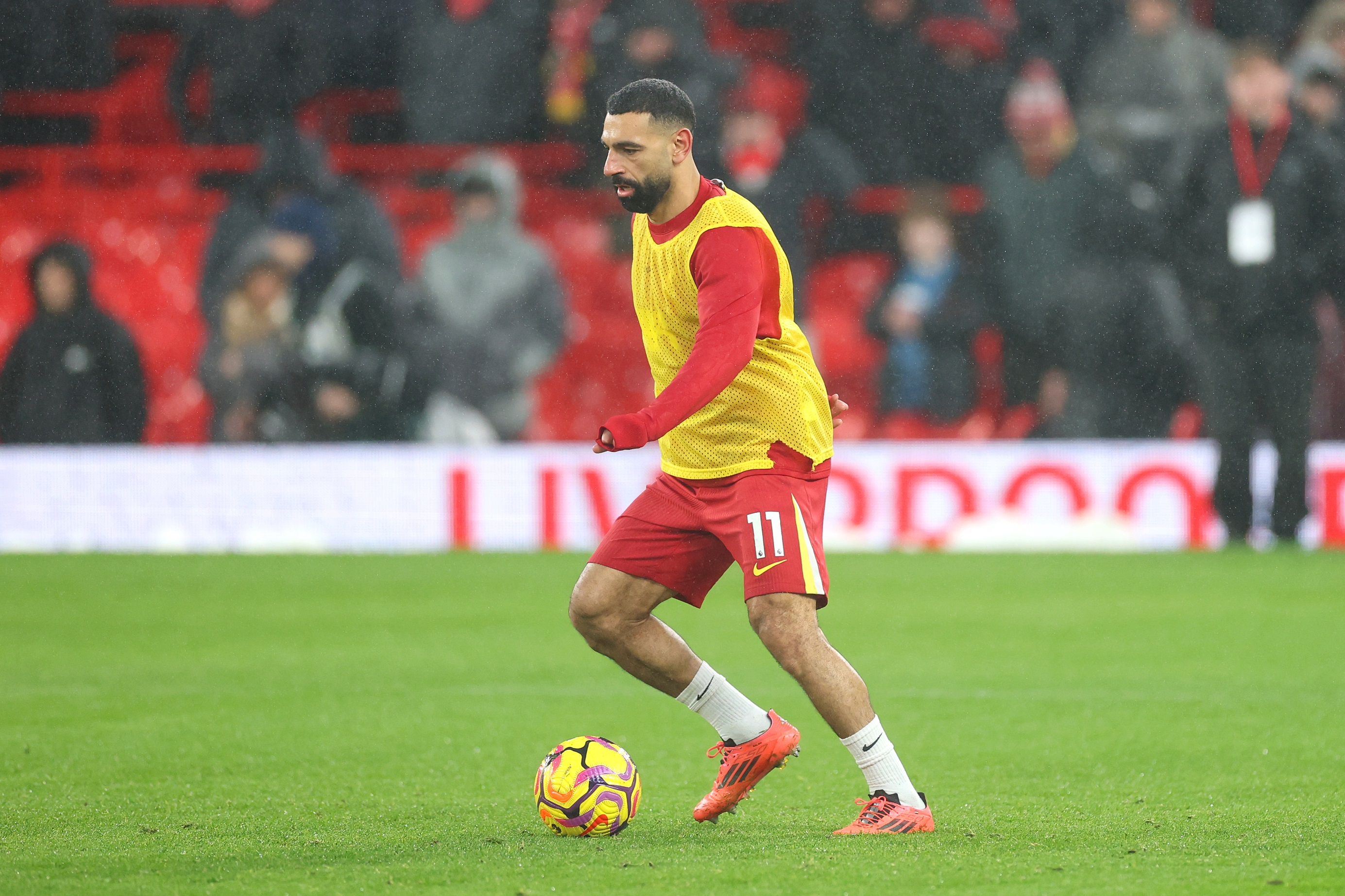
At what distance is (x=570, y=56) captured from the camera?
13727 mm

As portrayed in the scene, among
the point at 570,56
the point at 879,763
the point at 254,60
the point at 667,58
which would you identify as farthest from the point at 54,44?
the point at 879,763

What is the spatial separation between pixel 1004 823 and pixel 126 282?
11.2 metres

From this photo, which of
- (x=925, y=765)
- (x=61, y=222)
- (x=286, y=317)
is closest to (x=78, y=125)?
(x=61, y=222)

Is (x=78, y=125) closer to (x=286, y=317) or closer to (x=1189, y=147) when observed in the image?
(x=286, y=317)

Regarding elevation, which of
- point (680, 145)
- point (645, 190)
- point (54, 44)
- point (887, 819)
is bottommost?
point (887, 819)

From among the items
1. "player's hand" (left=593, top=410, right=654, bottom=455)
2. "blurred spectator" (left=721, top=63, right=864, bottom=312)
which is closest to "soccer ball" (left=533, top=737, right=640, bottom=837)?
"player's hand" (left=593, top=410, right=654, bottom=455)

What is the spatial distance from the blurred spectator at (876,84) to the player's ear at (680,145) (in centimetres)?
901

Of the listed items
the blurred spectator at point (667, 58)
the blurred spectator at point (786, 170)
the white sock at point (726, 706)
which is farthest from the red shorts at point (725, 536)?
the blurred spectator at point (667, 58)

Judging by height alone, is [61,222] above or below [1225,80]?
below

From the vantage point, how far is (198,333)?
45.4ft

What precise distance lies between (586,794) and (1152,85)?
32.5ft

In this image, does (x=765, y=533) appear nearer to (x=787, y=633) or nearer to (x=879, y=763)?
(x=787, y=633)

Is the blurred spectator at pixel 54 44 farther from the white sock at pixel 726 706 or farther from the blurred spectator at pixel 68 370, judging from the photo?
the white sock at pixel 726 706

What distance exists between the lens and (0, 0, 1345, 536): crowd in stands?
37.8 ft
